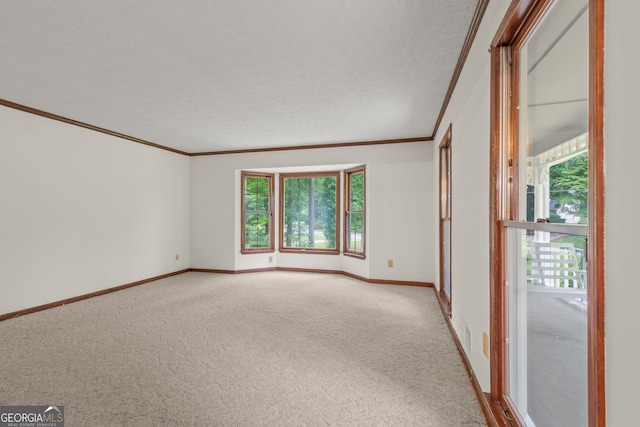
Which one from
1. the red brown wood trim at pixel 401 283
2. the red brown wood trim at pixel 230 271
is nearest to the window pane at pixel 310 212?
the red brown wood trim at pixel 230 271

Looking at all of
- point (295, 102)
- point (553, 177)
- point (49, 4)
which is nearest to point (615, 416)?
point (553, 177)

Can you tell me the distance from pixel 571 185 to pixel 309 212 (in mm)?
5201

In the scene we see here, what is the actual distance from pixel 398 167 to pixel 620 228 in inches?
173

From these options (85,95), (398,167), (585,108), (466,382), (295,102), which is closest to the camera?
(585,108)

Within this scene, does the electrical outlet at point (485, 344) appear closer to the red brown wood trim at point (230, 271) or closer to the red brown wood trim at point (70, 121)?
the red brown wood trim at point (230, 271)

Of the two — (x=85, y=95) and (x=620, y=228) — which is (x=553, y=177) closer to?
(x=620, y=228)

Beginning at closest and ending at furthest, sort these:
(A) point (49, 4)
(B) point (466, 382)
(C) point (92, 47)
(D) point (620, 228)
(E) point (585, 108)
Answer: (D) point (620, 228), (E) point (585, 108), (A) point (49, 4), (B) point (466, 382), (C) point (92, 47)

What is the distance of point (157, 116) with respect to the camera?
3.80 meters

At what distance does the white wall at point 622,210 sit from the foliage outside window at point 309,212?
5154 mm

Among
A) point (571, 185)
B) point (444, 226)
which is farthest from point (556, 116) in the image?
point (444, 226)

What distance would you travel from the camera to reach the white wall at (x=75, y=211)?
3.39m

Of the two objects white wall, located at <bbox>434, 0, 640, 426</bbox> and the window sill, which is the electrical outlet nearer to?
white wall, located at <bbox>434, 0, 640, 426</bbox>

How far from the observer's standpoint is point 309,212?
6121 mm

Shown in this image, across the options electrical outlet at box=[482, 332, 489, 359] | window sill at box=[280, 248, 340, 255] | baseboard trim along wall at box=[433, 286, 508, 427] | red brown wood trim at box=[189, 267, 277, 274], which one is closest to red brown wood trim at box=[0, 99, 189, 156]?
red brown wood trim at box=[189, 267, 277, 274]
